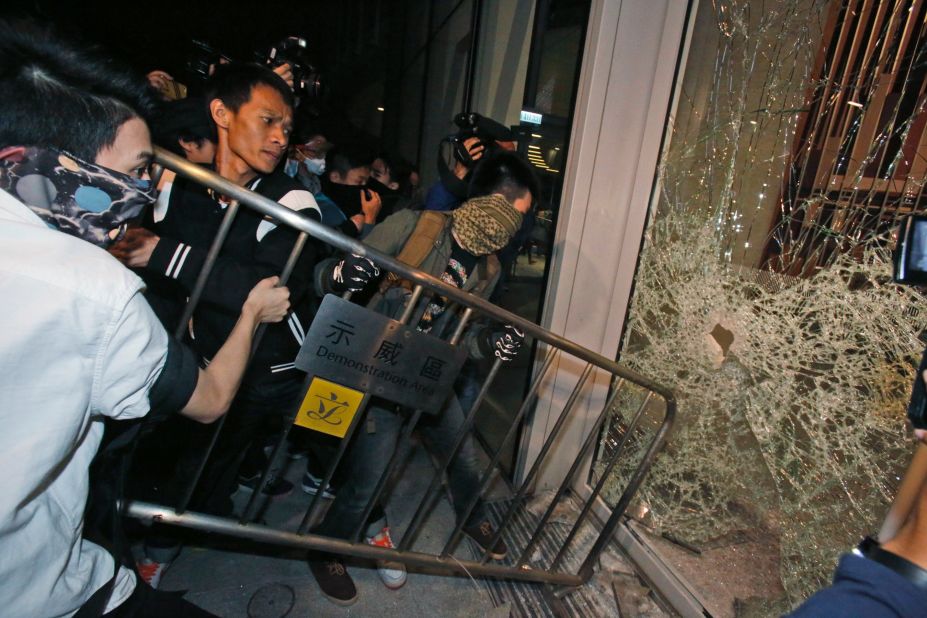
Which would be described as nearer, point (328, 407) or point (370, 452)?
point (328, 407)

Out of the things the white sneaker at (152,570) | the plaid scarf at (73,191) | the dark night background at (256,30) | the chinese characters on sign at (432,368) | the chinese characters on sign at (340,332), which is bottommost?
the white sneaker at (152,570)

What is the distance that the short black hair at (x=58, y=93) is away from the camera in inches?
30.8

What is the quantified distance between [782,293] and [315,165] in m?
2.72

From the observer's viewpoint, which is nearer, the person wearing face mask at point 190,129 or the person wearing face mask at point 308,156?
the person wearing face mask at point 190,129

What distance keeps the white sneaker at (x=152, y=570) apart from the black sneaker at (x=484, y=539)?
4.53 feet

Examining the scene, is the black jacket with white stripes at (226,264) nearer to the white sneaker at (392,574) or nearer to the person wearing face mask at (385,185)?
the white sneaker at (392,574)

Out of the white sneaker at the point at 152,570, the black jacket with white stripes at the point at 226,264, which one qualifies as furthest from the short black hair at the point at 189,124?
the white sneaker at the point at 152,570

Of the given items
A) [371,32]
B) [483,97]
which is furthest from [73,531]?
[371,32]

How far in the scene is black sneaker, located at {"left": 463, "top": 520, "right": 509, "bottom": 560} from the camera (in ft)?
7.60

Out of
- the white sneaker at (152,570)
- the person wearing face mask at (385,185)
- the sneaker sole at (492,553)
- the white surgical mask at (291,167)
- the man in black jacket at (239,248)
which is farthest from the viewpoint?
the person wearing face mask at (385,185)

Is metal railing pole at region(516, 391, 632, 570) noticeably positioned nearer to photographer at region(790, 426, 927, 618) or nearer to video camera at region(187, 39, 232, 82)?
photographer at region(790, 426, 927, 618)


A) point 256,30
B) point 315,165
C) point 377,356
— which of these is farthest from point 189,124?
point 256,30

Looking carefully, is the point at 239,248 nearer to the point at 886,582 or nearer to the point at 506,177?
the point at 506,177

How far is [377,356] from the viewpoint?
1435mm
